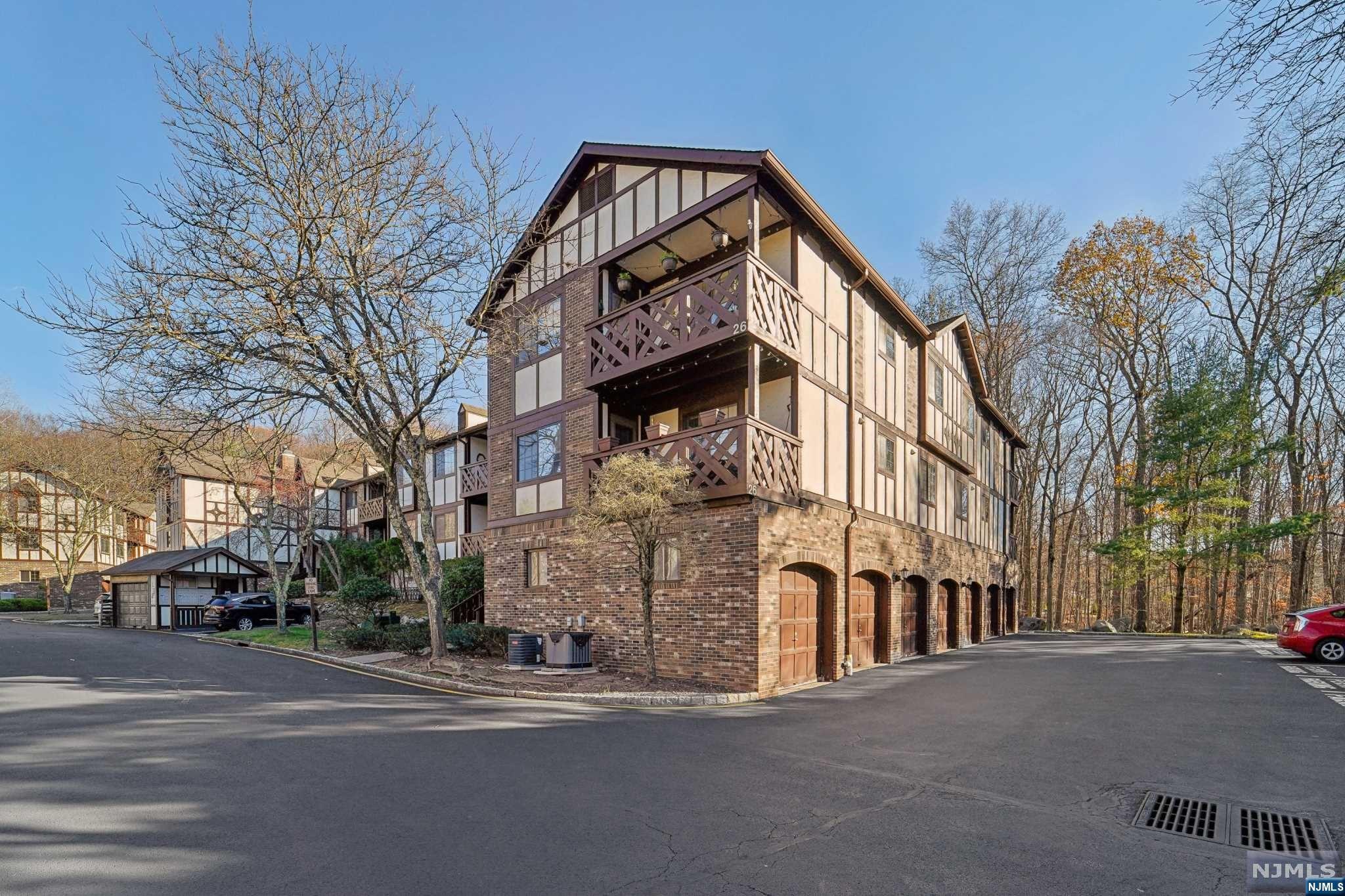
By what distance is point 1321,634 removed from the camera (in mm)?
15586

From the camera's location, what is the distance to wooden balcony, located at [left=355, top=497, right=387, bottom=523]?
37.1m

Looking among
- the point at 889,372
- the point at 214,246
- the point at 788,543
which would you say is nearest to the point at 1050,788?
the point at 788,543

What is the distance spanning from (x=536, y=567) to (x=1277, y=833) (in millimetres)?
14015

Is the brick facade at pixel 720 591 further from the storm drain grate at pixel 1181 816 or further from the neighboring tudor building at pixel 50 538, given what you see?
the neighboring tudor building at pixel 50 538

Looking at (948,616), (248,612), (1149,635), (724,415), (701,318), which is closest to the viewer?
(701,318)

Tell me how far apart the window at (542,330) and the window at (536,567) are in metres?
5.00

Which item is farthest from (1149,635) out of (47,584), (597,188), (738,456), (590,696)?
(47,584)

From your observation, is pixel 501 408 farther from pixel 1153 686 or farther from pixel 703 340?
pixel 1153 686

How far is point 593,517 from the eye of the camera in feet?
40.1

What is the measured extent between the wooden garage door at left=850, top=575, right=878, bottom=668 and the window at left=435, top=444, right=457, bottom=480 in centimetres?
2207

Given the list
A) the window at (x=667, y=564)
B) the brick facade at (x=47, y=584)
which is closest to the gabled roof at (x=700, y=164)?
the window at (x=667, y=564)

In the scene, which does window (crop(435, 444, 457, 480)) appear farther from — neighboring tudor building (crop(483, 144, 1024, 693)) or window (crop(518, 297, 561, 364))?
window (crop(518, 297, 561, 364))

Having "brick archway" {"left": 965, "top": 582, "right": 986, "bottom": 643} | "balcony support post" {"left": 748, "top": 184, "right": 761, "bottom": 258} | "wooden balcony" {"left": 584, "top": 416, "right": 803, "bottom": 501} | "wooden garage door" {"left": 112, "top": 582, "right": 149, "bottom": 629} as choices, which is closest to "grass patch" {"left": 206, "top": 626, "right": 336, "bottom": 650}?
"wooden garage door" {"left": 112, "top": 582, "right": 149, "bottom": 629}

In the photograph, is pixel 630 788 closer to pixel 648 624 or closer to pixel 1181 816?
pixel 1181 816
